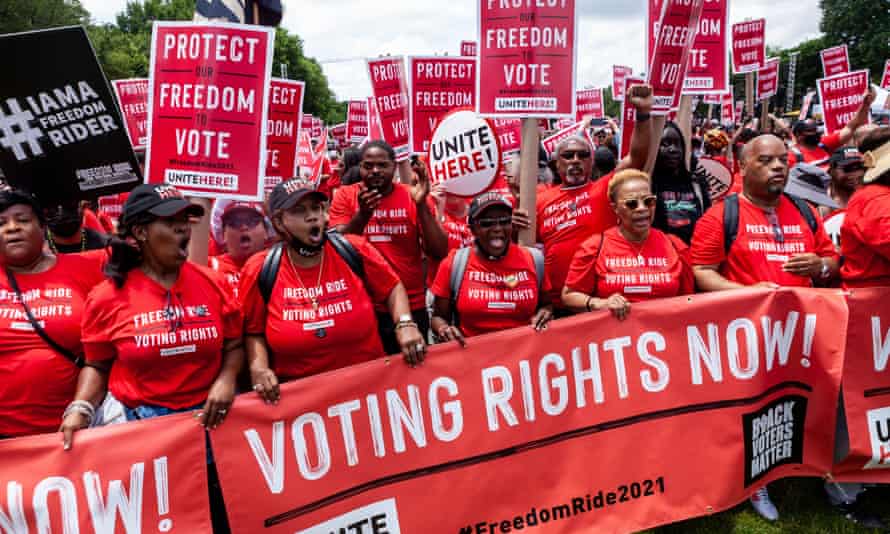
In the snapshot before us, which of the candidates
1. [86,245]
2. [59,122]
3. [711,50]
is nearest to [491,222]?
[59,122]

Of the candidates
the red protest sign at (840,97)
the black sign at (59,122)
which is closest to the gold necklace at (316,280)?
the black sign at (59,122)

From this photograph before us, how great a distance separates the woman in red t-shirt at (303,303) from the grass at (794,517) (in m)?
2.04

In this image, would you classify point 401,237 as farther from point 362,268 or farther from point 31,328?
point 31,328

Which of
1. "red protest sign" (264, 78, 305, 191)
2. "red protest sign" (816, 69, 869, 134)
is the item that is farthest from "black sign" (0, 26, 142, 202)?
"red protest sign" (816, 69, 869, 134)

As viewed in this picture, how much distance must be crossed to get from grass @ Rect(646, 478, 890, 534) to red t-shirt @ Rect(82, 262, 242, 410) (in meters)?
2.71

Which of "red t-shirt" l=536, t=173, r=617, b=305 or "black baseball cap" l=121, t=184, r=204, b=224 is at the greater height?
"black baseball cap" l=121, t=184, r=204, b=224

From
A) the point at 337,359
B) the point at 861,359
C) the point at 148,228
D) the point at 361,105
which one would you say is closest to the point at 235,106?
the point at 148,228

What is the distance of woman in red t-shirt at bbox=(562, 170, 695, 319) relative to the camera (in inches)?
145

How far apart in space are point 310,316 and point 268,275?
0.97 feet

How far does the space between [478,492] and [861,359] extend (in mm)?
2310

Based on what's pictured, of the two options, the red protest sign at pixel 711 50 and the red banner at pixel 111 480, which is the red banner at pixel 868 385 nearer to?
the red protest sign at pixel 711 50

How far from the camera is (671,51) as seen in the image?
4.40 m

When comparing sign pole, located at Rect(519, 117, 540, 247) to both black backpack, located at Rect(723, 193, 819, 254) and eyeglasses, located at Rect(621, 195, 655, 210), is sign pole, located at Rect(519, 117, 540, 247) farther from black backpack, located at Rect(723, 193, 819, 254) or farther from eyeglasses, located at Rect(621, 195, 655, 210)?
black backpack, located at Rect(723, 193, 819, 254)

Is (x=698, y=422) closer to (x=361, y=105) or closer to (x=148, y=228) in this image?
(x=148, y=228)
